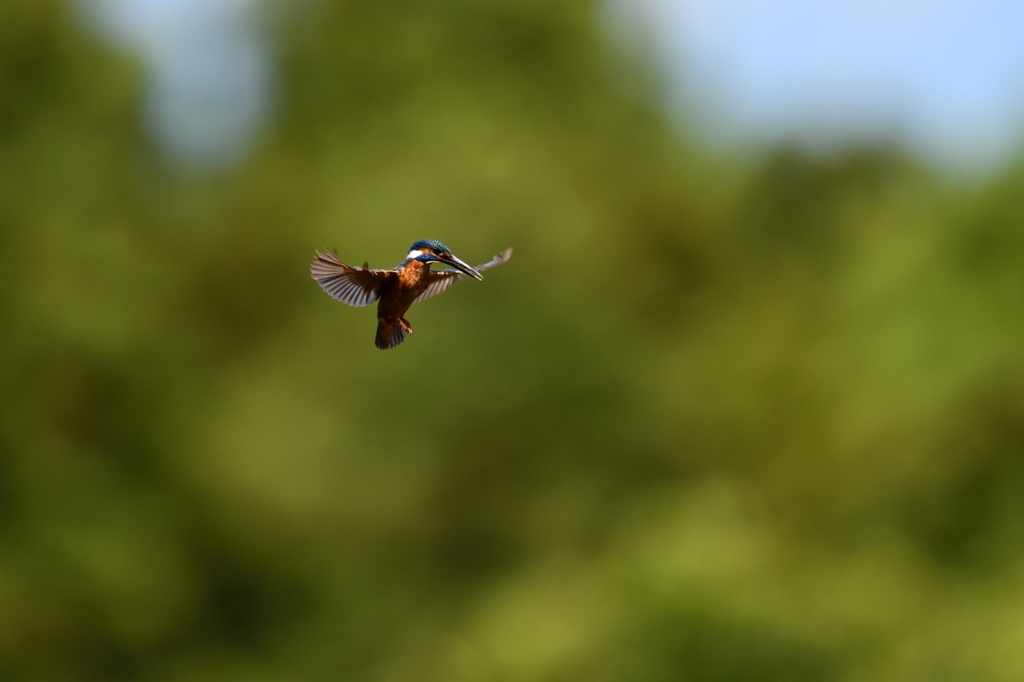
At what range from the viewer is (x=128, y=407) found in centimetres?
2408

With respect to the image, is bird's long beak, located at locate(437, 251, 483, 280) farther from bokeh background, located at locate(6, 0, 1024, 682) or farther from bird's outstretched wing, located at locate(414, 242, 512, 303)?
bokeh background, located at locate(6, 0, 1024, 682)

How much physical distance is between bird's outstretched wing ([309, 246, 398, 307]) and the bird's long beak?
3.4 inches

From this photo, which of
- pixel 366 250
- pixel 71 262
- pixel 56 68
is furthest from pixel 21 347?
pixel 366 250

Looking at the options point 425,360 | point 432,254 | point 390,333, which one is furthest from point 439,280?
point 425,360

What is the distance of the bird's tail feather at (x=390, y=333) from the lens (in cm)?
105

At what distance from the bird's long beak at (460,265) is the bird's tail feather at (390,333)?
0.07 meters

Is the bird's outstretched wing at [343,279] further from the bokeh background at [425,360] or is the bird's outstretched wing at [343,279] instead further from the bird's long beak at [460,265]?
the bokeh background at [425,360]

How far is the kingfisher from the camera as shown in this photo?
107cm

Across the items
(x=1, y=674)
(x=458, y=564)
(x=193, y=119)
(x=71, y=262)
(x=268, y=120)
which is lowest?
(x=1, y=674)

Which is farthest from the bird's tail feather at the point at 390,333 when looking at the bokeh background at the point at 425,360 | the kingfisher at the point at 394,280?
the bokeh background at the point at 425,360

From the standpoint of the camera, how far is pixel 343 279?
1091 millimetres

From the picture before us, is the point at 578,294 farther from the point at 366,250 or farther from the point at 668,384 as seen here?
the point at 366,250

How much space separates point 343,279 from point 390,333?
0.20 feet

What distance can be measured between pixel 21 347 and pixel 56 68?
15.8 feet
